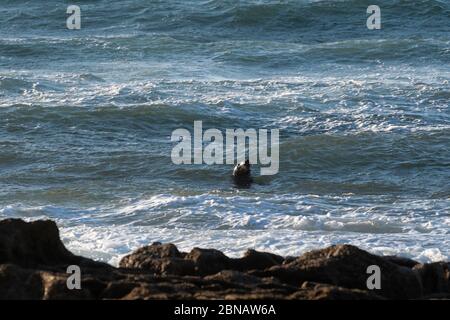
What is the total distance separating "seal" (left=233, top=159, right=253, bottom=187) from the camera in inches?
405

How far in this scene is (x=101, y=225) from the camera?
8.69 metres

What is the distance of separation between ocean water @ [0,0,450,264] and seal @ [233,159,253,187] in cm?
9

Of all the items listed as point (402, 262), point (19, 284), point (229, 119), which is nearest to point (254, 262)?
point (402, 262)

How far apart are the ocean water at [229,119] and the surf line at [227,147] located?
0.53ft

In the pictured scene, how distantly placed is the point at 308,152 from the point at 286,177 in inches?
46.9

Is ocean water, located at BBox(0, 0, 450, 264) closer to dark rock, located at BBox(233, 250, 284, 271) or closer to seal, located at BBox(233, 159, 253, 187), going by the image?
seal, located at BBox(233, 159, 253, 187)

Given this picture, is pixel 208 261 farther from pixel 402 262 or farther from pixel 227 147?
pixel 227 147

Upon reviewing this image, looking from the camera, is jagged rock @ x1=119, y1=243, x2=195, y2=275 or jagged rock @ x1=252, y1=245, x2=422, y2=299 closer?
jagged rock @ x1=252, y1=245, x2=422, y2=299

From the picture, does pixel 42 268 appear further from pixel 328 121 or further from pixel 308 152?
pixel 328 121

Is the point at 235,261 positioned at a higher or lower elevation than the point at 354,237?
higher

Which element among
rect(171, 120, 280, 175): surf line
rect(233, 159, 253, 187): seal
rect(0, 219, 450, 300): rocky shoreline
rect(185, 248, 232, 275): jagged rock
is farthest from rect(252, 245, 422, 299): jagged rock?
rect(171, 120, 280, 175): surf line

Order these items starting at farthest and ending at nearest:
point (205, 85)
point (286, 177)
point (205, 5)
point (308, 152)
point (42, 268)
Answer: point (205, 5) → point (205, 85) → point (308, 152) → point (286, 177) → point (42, 268)

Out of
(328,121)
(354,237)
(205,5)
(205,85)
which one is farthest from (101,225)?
(205,5)

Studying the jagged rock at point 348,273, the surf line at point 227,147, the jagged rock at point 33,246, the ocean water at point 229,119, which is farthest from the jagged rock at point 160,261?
the surf line at point 227,147
